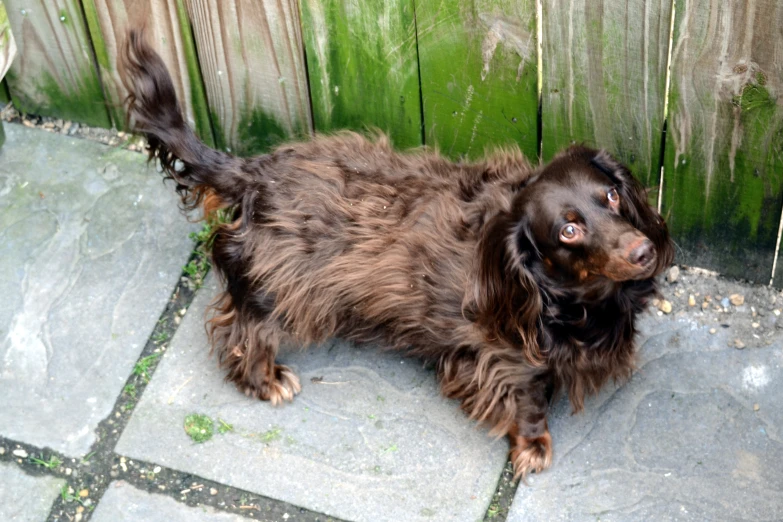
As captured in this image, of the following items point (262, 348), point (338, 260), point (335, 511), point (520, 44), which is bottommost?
point (335, 511)

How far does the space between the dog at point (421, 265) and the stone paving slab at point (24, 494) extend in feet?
2.11

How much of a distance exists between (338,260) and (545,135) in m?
0.80

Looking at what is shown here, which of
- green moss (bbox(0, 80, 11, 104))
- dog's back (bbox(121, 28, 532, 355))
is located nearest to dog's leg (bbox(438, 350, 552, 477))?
dog's back (bbox(121, 28, 532, 355))

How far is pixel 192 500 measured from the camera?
10.0 ft

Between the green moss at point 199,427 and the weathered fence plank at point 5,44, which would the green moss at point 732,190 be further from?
the weathered fence plank at point 5,44

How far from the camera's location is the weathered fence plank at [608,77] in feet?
9.71

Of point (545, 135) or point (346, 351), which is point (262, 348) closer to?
point (346, 351)

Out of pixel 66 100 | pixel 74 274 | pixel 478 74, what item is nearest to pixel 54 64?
pixel 66 100

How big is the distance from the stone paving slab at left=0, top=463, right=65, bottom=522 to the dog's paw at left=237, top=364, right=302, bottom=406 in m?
0.62

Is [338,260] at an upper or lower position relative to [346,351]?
upper

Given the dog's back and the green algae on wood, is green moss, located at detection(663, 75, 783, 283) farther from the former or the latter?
the dog's back

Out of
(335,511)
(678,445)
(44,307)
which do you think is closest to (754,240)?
(678,445)

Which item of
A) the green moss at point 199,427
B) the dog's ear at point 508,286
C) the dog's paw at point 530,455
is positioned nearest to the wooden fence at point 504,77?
the dog's ear at point 508,286

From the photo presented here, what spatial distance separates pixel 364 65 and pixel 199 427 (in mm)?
1258
